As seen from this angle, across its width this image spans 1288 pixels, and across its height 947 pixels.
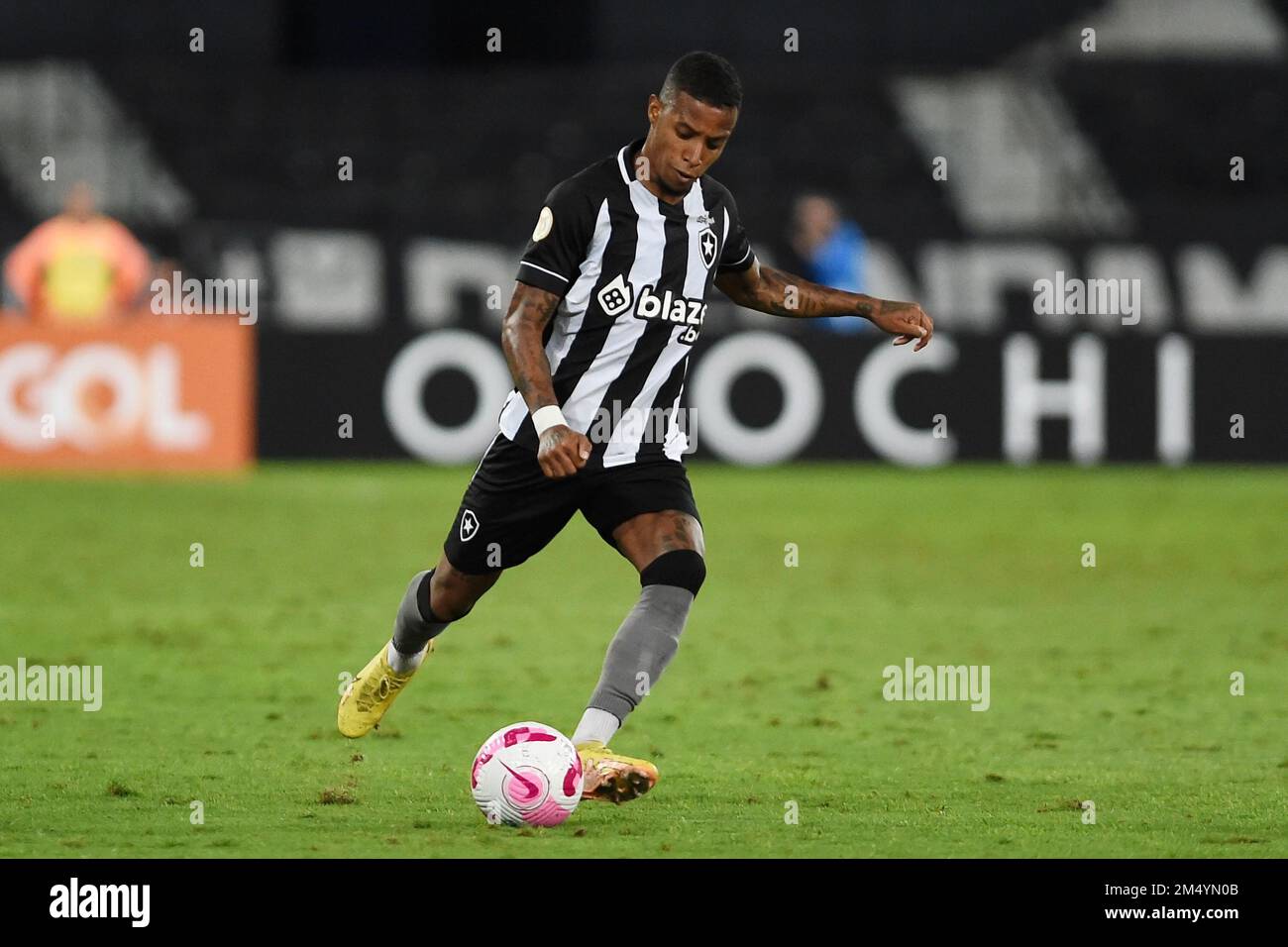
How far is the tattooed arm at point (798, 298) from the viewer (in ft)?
23.2

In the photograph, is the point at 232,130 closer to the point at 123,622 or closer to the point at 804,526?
the point at 804,526

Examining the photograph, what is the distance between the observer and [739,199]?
22859mm

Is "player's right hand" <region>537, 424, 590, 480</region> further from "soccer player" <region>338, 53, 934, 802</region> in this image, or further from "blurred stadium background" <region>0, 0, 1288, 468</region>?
"blurred stadium background" <region>0, 0, 1288, 468</region>

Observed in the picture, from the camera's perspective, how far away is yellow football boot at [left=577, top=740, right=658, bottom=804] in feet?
19.9

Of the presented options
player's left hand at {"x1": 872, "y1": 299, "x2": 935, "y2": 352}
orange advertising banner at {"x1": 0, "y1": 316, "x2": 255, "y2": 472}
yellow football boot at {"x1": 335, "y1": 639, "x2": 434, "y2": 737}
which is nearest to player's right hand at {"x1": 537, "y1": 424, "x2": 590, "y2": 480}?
player's left hand at {"x1": 872, "y1": 299, "x2": 935, "y2": 352}

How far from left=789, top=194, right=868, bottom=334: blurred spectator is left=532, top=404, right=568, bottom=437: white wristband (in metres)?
14.0

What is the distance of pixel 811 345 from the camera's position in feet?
60.4

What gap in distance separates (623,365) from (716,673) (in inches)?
123

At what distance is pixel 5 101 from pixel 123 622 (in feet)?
49.2
